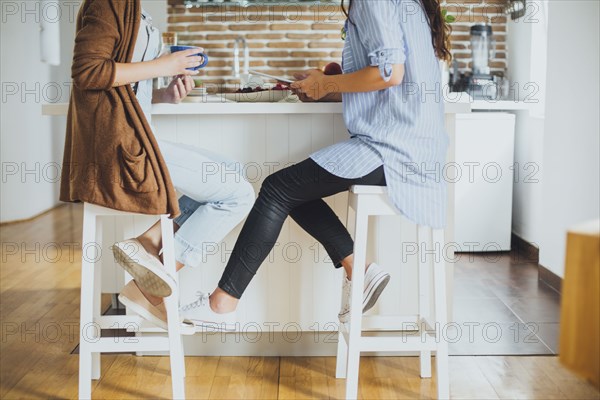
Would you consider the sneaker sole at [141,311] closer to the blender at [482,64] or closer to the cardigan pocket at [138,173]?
the cardigan pocket at [138,173]

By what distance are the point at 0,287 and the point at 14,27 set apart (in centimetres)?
274

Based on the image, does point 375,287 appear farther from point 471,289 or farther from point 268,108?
point 471,289

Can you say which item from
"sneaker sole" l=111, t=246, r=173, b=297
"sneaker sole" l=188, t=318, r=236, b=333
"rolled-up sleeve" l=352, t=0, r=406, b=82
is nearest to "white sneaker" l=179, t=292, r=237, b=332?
"sneaker sole" l=188, t=318, r=236, b=333

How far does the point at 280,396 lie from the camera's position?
2438mm

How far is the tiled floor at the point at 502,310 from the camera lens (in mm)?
2959

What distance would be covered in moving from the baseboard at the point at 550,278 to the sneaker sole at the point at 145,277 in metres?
2.30

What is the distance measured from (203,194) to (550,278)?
2.25 m

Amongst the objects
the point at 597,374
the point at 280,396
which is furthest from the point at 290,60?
the point at 597,374

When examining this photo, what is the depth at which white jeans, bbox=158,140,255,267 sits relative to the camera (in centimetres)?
231

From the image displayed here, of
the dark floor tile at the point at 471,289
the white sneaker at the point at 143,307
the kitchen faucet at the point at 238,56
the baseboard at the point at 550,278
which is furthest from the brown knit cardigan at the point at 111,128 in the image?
the kitchen faucet at the point at 238,56

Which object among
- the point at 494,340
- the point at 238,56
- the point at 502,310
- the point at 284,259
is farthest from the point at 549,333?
the point at 238,56

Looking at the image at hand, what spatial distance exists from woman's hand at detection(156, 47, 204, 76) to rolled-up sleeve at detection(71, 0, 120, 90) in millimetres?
184

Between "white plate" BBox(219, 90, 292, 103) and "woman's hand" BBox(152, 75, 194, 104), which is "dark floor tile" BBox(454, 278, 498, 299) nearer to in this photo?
"white plate" BBox(219, 90, 292, 103)

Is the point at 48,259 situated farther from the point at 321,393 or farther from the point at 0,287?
the point at 321,393
